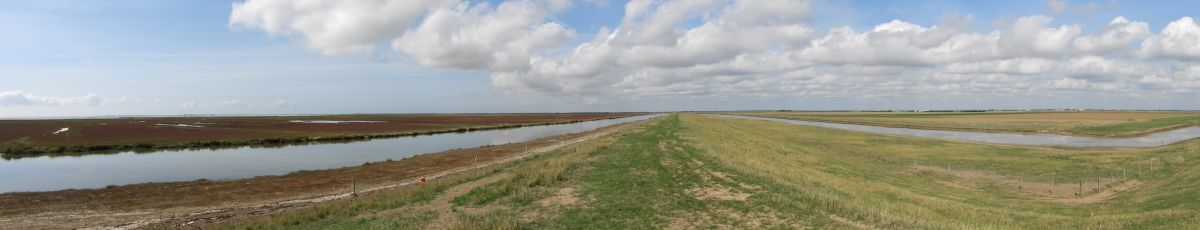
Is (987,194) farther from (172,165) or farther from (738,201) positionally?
(172,165)

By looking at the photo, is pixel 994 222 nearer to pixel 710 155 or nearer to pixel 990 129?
pixel 710 155

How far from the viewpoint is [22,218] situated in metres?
20.7

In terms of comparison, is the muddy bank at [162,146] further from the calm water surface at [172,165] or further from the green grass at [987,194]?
the green grass at [987,194]

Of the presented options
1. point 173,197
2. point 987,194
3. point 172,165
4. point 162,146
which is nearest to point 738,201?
point 987,194

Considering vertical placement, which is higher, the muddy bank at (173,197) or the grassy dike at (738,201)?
the grassy dike at (738,201)

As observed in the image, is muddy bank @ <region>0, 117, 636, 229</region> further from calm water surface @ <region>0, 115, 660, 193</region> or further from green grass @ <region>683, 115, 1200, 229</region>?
green grass @ <region>683, 115, 1200, 229</region>

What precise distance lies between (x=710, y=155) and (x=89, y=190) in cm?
3101

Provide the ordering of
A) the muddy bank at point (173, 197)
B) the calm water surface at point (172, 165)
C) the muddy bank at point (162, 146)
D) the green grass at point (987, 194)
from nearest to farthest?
the green grass at point (987, 194), the muddy bank at point (173, 197), the calm water surface at point (172, 165), the muddy bank at point (162, 146)

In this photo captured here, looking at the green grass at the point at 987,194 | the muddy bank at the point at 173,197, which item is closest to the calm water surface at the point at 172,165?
the muddy bank at the point at 173,197

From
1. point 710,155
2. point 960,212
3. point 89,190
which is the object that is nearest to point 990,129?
point 710,155

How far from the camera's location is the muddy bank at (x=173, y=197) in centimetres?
2070

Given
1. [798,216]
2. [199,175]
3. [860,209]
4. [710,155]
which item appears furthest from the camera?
[199,175]

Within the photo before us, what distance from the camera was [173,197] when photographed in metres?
25.8

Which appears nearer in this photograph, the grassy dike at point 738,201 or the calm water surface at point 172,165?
the grassy dike at point 738,201
